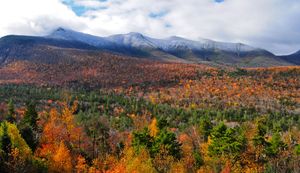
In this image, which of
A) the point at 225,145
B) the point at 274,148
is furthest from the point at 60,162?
the point at 274,148

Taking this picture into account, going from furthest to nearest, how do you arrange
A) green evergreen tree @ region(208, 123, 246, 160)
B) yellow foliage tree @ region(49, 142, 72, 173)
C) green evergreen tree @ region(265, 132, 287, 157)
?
green evergreen tree @ region(265, 132, 287, 157)
green evergreen tree @ region(208, 123, 246, 160)
yellow foliage tree @ region(49, 142, 72, 173)

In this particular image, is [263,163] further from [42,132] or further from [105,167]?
[42,132]

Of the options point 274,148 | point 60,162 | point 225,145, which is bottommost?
point 274,148

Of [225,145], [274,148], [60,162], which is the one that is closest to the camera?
[60,162]

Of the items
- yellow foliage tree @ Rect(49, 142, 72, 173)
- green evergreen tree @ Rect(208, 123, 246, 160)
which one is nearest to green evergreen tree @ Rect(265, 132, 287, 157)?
green evergreen tree @ Rect(208, 123, 246, 160)

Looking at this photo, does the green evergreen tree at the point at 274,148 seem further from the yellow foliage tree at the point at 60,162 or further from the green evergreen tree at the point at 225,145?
the yellow foliage tree at the point at 60,162

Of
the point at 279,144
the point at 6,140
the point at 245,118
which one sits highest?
the point at 6,140

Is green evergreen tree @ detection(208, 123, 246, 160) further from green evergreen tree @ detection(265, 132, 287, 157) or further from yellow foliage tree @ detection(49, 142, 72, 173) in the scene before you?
yellow foliage tree @ detection(49, 142, 72, 173)

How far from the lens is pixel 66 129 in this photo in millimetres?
85812

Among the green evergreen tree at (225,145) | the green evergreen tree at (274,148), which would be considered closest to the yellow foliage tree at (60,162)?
the green evergreen tree at (225,145)

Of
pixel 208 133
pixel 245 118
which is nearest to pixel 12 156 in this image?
pixel 208 133

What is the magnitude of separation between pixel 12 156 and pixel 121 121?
99.5m

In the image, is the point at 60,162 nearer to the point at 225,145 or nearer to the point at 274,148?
the point at 225,145

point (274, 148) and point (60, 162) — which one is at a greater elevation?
point (60, 162)
